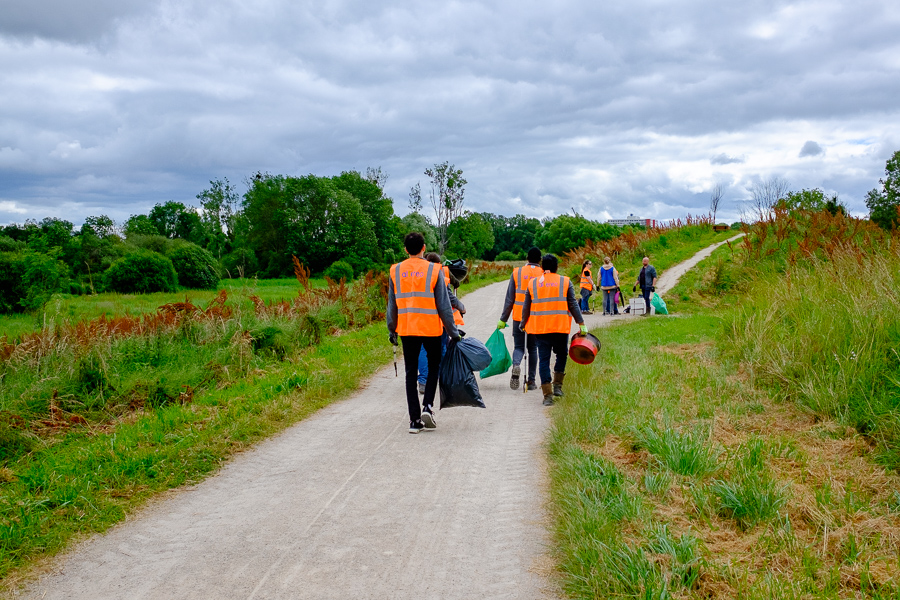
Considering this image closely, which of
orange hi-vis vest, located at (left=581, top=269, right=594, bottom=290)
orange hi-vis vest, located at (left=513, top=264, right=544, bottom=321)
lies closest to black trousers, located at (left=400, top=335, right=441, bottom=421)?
orange hi-vis vest, located at (left=513, top=264, right=544, bottom=321)

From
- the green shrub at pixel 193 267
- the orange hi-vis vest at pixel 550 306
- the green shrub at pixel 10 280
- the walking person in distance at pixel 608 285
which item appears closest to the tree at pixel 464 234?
the green shrub at pixel 193 267

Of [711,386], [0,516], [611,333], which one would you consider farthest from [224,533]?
[611,333]

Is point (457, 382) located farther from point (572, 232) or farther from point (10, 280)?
point (572, 232)

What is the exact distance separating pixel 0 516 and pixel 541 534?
12.8 ft

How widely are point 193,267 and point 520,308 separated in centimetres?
3077

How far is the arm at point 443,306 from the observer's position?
7.00 metres

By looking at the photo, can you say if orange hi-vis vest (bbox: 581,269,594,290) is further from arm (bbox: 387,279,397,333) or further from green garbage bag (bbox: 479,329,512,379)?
arm (bbox: 387,279,397,333)

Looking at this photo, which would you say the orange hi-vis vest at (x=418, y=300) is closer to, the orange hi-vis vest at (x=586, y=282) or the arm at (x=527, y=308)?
the arm at (x=527, y=308)

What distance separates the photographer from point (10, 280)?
18.9m

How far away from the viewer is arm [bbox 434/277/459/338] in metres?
7.00

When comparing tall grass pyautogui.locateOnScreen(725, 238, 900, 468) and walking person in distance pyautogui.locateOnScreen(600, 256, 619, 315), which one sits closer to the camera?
tall grass pyautogui.locateOnScreen(725, 238, 900, 468)

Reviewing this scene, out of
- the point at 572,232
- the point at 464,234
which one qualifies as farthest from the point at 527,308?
the point at 572,232

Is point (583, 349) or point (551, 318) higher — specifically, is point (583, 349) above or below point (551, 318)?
below

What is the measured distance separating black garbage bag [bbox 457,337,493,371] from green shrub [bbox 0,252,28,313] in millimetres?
16419
